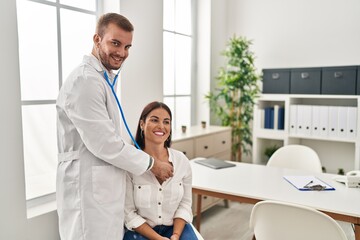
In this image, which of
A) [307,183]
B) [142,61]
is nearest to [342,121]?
[307,183]

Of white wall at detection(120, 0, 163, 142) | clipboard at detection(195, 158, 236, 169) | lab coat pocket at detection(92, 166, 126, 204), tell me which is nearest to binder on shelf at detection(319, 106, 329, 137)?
clipboard at detection(195, 158, 236, 169)

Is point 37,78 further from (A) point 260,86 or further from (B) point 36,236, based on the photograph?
(A) point 260,86

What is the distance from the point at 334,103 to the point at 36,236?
11.1ft

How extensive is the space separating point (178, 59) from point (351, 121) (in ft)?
6.65

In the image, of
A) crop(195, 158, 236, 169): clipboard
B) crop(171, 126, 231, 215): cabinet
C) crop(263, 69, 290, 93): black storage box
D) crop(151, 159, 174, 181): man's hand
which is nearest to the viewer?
crop(151, 159, 174, 181): man's hand

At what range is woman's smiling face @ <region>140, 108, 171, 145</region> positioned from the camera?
1836 mm

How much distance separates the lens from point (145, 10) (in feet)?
10.2

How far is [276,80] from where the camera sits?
4.08m

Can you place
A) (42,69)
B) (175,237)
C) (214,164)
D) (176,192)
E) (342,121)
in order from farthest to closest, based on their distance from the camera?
(342,121)
(214,164)
(42,69)
(176,192)
(175,237)

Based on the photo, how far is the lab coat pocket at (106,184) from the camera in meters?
1.46

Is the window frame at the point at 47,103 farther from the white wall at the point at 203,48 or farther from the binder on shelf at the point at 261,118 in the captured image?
the binder on shelf at the point at 261,118

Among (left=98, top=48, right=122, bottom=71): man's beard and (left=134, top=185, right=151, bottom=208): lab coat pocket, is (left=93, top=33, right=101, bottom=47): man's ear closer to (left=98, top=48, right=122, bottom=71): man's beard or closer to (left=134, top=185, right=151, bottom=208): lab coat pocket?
(left=98, top=48, right=122, bottom=71): man's beard

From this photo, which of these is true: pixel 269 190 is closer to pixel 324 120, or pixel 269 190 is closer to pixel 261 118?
pixel 324 120

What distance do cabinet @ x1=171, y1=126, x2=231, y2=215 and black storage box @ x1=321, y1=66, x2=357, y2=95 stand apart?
1158 millimetres
